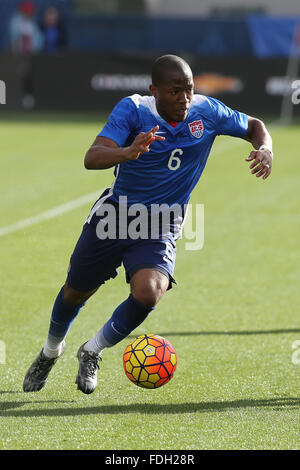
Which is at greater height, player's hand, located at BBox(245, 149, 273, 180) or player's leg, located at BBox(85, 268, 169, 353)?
player's hand, located at BBox(245, 149, 273, 180)

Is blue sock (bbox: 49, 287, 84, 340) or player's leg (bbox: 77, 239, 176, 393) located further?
blue sock (bbox: 49, 287, 84, 340)

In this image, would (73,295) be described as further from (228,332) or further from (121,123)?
(228,332)

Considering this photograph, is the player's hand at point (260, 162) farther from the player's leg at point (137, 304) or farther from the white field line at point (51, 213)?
the white field line at point (51, 213)

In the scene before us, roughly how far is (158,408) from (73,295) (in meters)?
0.88

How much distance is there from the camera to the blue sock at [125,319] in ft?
16.7

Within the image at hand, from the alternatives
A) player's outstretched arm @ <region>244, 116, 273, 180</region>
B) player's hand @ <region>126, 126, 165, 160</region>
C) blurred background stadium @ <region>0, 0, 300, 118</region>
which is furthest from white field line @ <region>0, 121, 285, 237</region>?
blurred background stadium @ <region>0, 0, 300, 118</region>

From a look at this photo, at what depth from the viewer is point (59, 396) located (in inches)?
208

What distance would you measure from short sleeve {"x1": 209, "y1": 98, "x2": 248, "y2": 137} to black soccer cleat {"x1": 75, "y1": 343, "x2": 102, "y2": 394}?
5.15 ft

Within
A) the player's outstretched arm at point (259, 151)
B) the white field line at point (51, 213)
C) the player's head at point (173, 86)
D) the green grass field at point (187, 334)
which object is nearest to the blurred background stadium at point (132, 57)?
the green grass field at point (187, 334)

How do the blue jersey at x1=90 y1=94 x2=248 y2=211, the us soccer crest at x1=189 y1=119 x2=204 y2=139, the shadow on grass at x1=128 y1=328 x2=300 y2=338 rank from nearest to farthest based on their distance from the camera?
the blue jersey at x1=90 y1=94 x2=248 y2=211
the us soccer crest at x1=189 y1=119 x2=204 y2=139
the shadow on grass at x1=128 y1=328 x2=300 y2=338

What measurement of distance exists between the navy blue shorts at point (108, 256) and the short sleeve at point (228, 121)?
2.55 feet

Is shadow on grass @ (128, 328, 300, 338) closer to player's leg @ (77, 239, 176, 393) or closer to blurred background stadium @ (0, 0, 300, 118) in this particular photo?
player's leg @ (77, 239, 176, 393)

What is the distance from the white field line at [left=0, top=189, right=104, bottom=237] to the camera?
10.6 meters

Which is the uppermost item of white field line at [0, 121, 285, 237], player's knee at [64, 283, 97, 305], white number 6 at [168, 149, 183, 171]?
white number 6 at [168, 149, 183, 171]
